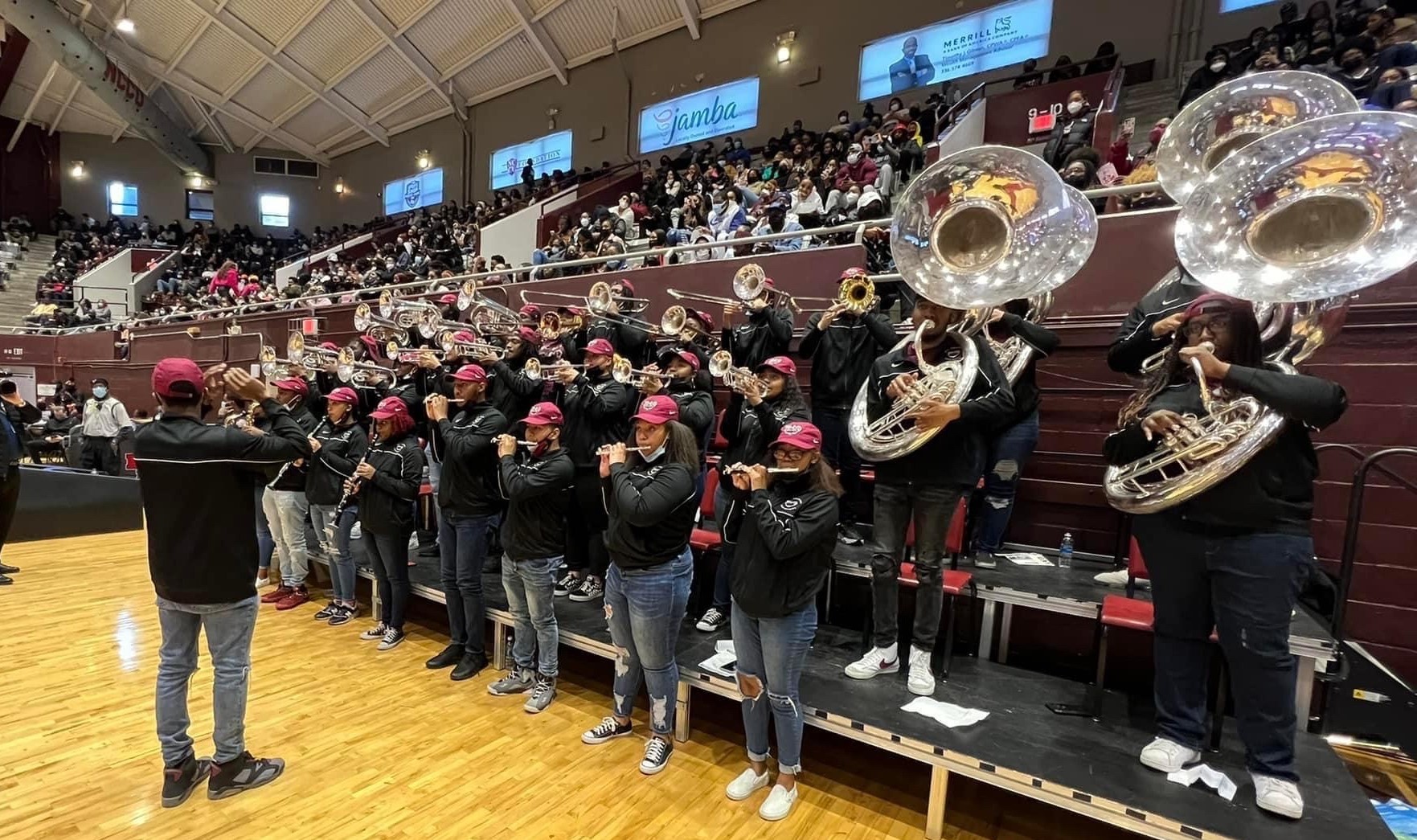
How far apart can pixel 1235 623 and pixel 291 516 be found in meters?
5.97

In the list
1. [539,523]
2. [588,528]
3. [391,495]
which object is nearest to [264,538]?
[391,495]

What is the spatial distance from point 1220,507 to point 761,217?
6.54 metres

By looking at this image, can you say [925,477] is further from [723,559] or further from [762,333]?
[762,333]

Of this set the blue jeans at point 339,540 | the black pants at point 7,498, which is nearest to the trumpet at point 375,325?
the blue jeans at point 339,540

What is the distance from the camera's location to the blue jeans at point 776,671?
263 cm

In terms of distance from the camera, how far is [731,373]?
3641 mm

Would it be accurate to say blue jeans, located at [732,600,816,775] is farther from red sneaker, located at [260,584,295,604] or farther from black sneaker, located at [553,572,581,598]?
red sneaker, located at [260,584,295,604]

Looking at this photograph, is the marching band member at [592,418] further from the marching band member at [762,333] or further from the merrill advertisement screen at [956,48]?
the merrill advertisement screen at [956,48]

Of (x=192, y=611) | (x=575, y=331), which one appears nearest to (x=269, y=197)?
(x=575, y=331)

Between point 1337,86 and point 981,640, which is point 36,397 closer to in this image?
point 981,640

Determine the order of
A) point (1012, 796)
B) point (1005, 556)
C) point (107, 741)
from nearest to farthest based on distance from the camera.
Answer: point (1012, 796)
point (107, 741)
point (1005, 556)

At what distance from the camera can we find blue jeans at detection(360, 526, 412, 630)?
4.23 metres

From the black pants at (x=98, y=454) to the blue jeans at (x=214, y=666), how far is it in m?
9.39

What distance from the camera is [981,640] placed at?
11.4ft
